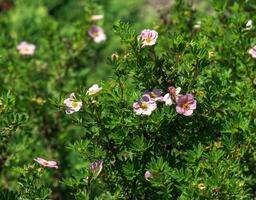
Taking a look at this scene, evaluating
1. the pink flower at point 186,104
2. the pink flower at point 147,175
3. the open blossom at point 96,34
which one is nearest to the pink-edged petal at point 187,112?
the pink flower at point 186,104

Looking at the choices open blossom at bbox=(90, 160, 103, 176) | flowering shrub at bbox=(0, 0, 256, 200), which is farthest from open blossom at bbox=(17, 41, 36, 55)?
open blossom at bbox=(90, 160, 103, 176)

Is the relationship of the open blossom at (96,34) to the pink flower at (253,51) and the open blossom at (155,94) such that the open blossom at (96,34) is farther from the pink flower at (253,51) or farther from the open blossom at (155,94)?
the open blossom at (155,94)

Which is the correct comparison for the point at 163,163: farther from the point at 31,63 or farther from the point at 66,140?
the point at 31,63

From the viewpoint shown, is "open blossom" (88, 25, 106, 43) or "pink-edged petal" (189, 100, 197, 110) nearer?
"pink-edged petal" (189, 100, 197, 110)

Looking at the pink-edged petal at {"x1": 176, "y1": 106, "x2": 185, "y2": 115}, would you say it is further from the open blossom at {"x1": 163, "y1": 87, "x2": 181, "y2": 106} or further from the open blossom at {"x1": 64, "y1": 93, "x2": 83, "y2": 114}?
the open blossom at {"x1": 64, "y1": 93, "x2": 83, "y2": 114}

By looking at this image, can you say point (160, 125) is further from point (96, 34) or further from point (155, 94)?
point (96, 34)

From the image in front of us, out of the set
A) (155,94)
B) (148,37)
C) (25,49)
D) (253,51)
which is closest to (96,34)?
(25,49)

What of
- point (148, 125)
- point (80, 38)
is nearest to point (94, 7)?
point (80, 38)
